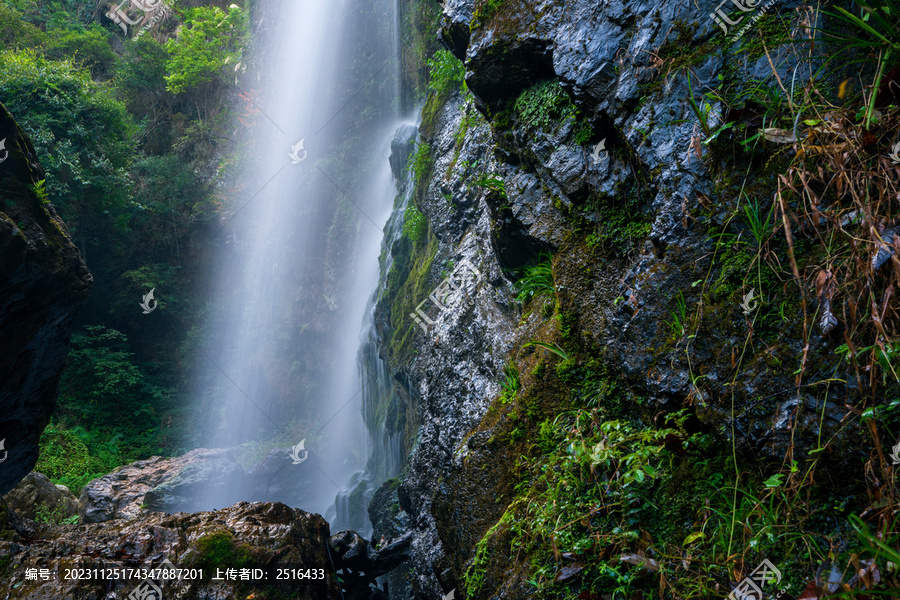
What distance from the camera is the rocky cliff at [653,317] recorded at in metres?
1.58

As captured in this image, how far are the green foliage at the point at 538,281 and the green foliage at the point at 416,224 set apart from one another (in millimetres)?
4132

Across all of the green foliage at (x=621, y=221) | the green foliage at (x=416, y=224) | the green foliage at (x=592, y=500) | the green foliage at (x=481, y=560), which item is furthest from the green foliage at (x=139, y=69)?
the green foliage at (x=592, y=500)

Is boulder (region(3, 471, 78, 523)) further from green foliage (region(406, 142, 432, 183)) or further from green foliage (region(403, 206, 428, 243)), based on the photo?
green foliage (region(406, 142, 432, 183))

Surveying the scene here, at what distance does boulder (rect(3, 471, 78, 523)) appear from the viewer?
741 centimetres

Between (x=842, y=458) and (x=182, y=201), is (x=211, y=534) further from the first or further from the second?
(x=182, y=201)

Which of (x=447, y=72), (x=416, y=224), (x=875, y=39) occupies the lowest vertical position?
(x=875, y=39)

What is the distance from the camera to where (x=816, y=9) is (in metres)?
1.76

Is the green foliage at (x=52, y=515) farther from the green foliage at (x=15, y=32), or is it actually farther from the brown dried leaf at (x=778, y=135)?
the green foliage at (x=15, y=32)

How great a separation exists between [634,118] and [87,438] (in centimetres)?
1427

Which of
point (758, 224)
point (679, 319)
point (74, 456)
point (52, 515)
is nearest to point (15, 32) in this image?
point (74, 456)

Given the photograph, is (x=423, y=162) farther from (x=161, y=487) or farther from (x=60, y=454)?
A: (x=60, y=454)

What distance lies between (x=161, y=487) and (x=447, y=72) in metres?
9.47

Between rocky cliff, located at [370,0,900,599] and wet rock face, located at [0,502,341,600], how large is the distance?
4.17ft

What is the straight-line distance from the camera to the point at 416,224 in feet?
24.8
